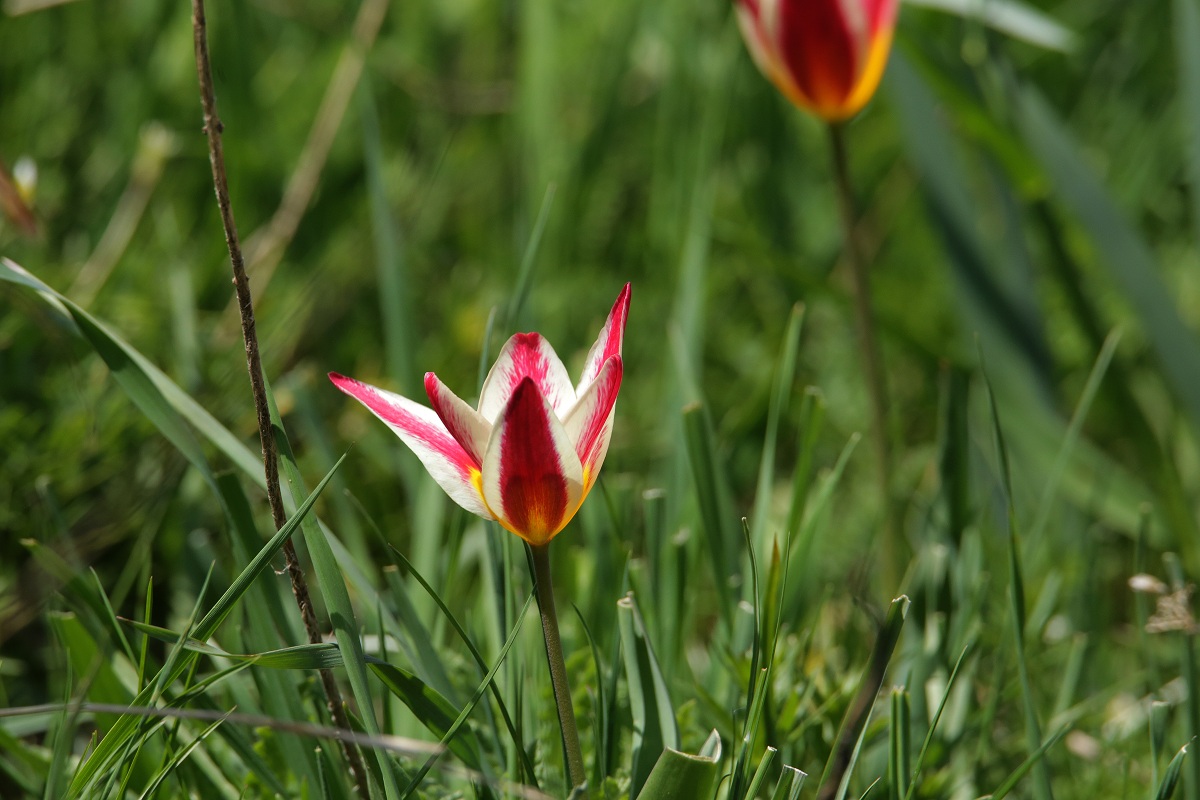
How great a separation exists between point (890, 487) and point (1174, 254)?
3.42 feet

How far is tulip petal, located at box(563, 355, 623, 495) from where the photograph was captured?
0.52m

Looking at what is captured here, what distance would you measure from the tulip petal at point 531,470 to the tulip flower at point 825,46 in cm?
60

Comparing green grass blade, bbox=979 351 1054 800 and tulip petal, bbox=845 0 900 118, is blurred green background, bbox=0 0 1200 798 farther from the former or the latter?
tulip petal, bbox=845 0 900 118

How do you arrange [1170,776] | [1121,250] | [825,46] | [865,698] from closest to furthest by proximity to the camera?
1. [1170,776]
2. [865,698]
3. [825,46]
4. [1121,250]

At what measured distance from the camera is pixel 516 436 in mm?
517

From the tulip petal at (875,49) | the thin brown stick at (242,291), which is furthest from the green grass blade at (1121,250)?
the thin brown stick at (242,291)

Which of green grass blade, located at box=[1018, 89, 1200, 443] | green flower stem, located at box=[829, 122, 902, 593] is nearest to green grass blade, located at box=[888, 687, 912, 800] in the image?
green flower stem, located at box=[829, 122, 902, 593]

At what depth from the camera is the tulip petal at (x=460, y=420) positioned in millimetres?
521

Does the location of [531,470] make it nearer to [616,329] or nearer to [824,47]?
[616,329]

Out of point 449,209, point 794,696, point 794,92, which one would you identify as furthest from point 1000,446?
point 449,209

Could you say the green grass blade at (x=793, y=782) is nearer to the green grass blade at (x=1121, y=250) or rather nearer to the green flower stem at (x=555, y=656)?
the green flower stem at (x=555, y=656)

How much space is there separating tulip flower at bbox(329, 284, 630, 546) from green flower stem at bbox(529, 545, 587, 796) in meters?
0.01

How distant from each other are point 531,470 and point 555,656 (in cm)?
11

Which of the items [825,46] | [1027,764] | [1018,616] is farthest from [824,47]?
[1027,764]
